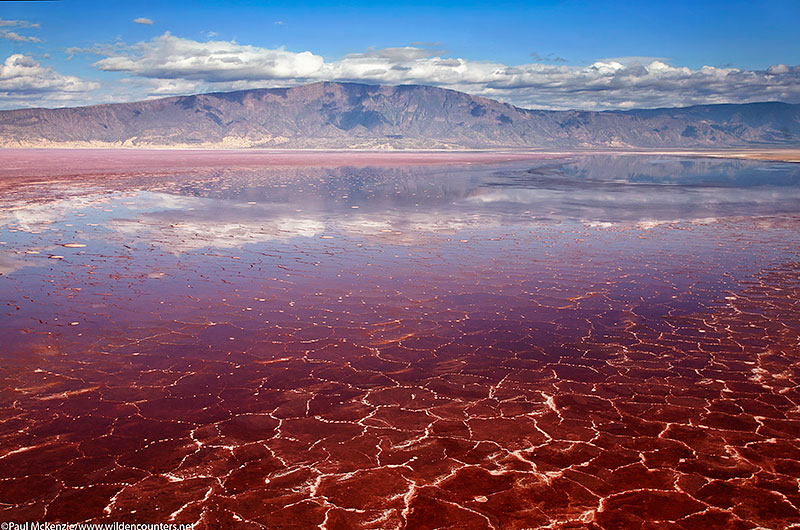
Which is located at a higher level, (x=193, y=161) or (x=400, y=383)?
(x=193, y=161)

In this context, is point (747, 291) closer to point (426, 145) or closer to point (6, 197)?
point (6, 197)

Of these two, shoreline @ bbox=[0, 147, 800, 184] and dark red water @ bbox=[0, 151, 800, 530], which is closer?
dark red water @ bbox=[0, 151, 800, 530]

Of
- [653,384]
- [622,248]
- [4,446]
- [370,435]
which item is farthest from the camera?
[622,248]

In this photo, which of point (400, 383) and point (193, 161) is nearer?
point (400, 383)

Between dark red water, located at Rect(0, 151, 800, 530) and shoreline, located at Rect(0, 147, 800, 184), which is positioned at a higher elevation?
shoreline, located at Rect(0, 147, 800, 184)

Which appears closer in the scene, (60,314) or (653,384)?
(653,384)

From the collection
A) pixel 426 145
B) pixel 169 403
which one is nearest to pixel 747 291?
pixel 169 403

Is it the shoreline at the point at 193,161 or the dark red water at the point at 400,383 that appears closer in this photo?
the dark red water at the point at 400,383

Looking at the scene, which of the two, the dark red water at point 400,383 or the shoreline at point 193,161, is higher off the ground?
the shoreline at point 193,161
